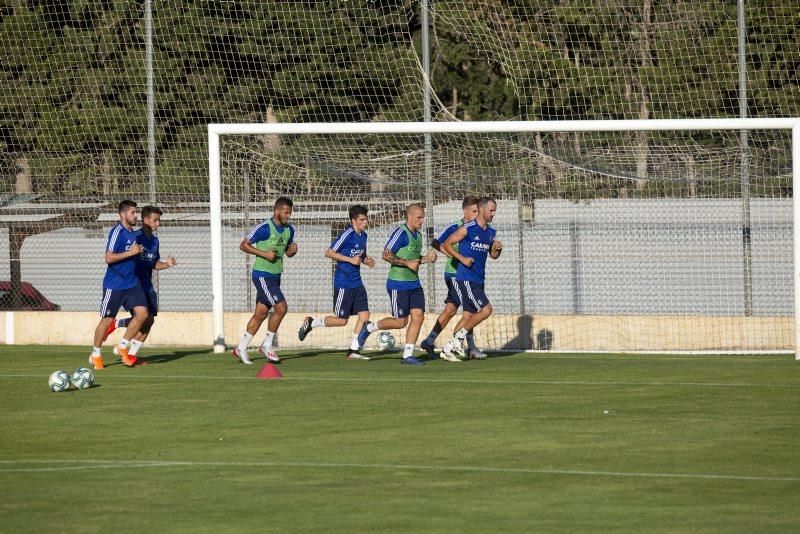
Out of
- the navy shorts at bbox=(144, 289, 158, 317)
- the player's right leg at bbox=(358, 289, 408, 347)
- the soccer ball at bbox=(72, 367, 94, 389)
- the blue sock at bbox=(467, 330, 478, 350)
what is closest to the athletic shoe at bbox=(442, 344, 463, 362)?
the blue sock at bbox=(467, 330, 478, 350)

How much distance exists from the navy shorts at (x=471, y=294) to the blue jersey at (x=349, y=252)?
4.37 feet

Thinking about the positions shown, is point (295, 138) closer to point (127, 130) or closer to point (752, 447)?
point (127, 130)

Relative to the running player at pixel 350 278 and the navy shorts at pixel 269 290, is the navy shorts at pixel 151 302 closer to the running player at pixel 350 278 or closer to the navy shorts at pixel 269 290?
the navy shorts at pixel 269 290

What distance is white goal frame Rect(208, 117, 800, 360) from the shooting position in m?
16.7

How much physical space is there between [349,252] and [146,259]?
100 inches

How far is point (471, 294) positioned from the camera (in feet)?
55.7

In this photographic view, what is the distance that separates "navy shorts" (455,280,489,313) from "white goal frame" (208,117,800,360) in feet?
6.59

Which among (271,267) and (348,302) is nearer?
(271,267)

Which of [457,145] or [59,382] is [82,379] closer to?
[59,382]

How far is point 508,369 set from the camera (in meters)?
16.3

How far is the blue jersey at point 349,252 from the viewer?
17.3 m

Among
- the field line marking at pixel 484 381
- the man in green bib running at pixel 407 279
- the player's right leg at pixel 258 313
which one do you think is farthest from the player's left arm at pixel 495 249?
the player's right leg at pixel 258 313

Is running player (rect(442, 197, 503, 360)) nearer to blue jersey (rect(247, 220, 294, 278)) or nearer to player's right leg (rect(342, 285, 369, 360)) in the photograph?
player's right leg (rect(342, 285, 369, 360))

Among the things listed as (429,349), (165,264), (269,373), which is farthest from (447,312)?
(165,264)
